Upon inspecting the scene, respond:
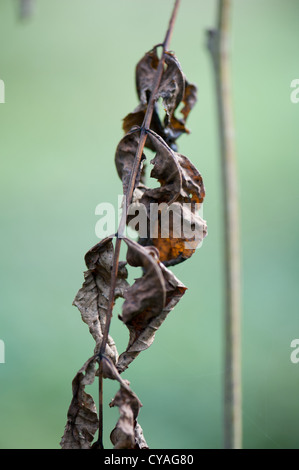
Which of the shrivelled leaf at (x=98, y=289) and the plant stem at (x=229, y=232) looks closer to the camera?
the shrivelled leaf at (x=98, y=289)

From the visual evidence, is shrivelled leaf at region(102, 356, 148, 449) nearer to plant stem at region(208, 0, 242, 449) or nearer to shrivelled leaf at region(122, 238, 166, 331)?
shrivelled leaf at region(122, 238, 166, 331)

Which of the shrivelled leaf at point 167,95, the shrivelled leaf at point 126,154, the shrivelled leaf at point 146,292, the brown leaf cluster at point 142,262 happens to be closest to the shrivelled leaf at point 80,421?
the brown leaf cluster at point 142,262

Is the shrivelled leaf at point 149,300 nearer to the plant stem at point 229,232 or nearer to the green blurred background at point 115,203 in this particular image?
the plant stem at point 229,232

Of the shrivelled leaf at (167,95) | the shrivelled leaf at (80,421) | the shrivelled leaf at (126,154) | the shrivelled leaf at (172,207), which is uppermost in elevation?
the shrivelled leaf at (167,95)

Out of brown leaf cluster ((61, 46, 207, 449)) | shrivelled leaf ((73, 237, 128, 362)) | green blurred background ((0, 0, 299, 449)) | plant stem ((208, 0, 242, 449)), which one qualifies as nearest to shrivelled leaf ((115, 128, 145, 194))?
brown leaf cluster ((61, 46, 207, 449))

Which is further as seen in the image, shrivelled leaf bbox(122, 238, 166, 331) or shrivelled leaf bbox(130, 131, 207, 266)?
shrivelled leaf bbox(130, 131, 207, 266)

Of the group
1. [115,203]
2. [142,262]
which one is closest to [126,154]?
[142,262]
